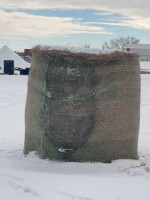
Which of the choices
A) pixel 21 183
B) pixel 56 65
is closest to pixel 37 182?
pixel 21 183

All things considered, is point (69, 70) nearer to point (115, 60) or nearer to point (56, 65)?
point (56, 65)

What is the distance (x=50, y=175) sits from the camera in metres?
5.61

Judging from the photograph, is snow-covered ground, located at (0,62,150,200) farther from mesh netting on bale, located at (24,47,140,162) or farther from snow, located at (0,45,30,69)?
snow, located at (0,45,30,69)

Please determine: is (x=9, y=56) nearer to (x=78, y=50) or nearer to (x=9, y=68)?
(x=9, y=68)

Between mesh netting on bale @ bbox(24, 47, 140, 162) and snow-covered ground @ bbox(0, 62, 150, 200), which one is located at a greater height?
mesh netting on bale @ bbox(24, 47, 140, 162)

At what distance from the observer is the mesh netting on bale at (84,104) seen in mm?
6121

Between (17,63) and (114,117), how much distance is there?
4324 cm

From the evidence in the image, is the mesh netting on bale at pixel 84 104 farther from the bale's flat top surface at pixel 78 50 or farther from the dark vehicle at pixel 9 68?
the dark vehicle at pixel 9 68

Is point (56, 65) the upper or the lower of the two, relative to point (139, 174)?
upper

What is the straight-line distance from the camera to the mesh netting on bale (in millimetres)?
6121

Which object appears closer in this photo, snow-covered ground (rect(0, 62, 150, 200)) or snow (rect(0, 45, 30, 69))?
snow-covered ground (rect(0, 62, 150, 200))

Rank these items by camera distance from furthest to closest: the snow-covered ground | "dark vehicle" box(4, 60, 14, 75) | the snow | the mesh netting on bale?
the snow, "dark vehicle" box(4, 60, 14, 75), the mesh netting on bale, the snow-covered ground

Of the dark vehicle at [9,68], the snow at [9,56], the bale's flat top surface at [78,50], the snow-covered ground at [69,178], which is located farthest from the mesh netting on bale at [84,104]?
the snow at [9,56]

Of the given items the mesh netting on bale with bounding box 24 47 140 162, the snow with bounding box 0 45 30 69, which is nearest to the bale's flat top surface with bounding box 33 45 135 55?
the mesh netting on bale with bounding box 24 47 140 162
